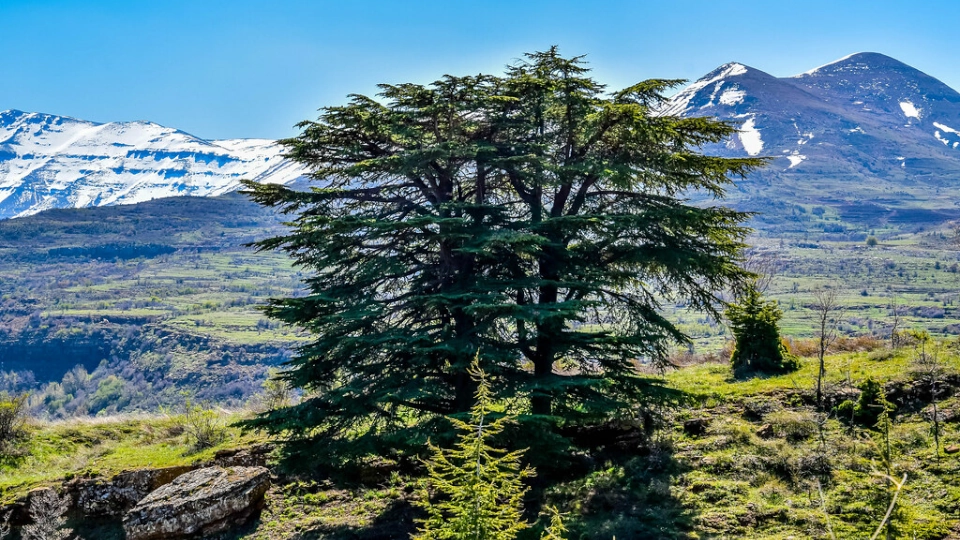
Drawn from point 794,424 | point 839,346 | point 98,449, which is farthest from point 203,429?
point 839,346

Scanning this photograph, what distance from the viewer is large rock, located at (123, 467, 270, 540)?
11.7 m

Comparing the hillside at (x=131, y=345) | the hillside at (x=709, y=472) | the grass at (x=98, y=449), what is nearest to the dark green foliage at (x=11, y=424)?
the grass at (x=98, y=449)

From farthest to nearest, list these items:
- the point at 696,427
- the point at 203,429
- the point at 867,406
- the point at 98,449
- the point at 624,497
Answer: the point at 98,449 < the point at 203,429 < the point at 696,427 < the point at 867,406 < the point at 624,497

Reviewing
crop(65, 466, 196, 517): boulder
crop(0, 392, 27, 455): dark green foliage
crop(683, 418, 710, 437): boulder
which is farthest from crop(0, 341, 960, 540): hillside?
crop(0, 392, 27, 455): dark green foliage

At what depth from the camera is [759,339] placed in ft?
55.9

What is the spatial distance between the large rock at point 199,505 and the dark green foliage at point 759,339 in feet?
40.0

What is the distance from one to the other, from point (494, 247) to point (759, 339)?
8377 mm

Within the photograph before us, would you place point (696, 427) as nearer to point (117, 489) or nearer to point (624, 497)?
point (624, 497)

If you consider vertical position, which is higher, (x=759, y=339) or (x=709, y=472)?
(x=759, y=339)

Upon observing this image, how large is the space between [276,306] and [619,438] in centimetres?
781

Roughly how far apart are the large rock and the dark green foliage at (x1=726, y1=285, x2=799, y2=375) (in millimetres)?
12192

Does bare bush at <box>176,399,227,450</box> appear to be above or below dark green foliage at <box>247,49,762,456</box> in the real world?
below

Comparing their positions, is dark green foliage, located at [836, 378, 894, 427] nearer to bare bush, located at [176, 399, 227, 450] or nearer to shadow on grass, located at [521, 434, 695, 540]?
shadow on grass, located at [521, 434, 695, 540]

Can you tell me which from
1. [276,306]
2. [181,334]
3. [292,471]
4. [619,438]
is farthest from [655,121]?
[181,334]
